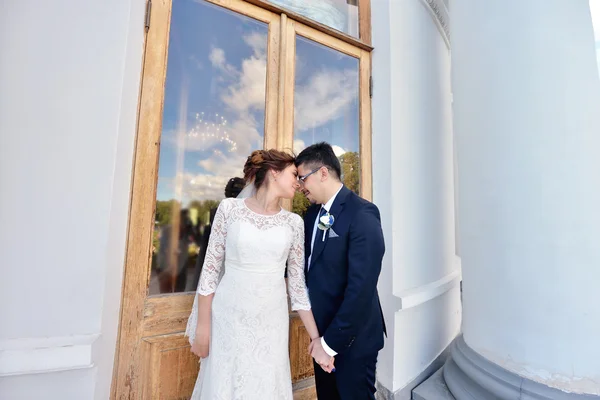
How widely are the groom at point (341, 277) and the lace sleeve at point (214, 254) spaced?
0.54 metres

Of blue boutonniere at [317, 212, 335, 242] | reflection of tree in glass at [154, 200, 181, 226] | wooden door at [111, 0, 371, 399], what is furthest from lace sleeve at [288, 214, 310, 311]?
reflection of tree in glass at [154, 200, 181, 226]

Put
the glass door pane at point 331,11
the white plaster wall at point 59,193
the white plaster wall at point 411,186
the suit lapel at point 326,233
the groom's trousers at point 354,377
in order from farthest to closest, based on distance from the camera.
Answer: the glass door pane at point 331,11 → the white plaster wall at point 411,186 → the suit lapel at point 326,233 → the groom's trousers at point 354,377 → the white plaster wall at point 59,193

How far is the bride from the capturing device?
1407 mm

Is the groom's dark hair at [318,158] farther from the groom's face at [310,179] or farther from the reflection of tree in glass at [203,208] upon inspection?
the reflection of tree in glass at [203,208]

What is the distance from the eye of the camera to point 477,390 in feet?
6.15

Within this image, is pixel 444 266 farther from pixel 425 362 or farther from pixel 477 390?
pixel 477 390

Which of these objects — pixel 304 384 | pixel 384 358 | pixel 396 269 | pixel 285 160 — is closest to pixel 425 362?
pixel 384 358

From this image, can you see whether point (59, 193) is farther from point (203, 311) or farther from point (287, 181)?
point (287, 181)

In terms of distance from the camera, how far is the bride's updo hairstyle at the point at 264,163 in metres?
1.69

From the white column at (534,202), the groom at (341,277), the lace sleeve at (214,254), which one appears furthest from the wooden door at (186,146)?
the white column at (534,202)

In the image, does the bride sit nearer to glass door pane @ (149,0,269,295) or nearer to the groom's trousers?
the groom's trousers

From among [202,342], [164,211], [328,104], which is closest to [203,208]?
[164,211]

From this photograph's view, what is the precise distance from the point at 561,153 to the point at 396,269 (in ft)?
4.49

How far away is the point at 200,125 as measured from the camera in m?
1.97
